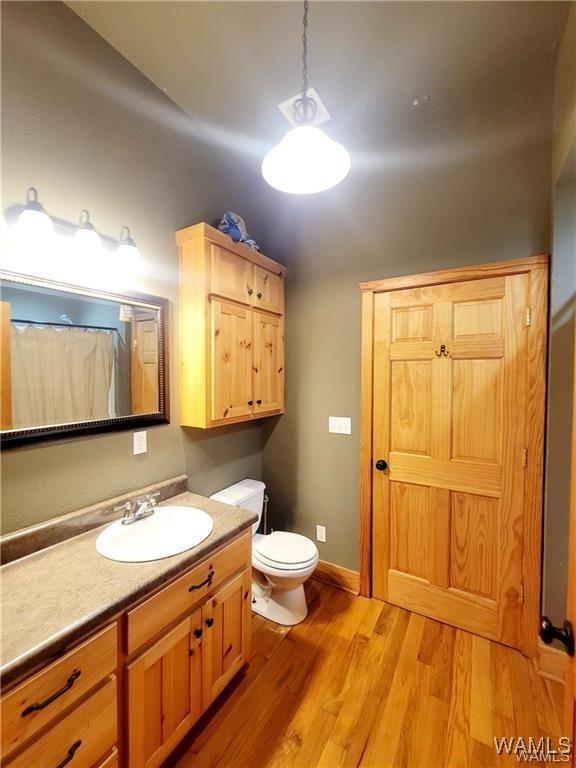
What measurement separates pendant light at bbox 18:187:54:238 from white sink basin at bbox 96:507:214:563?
3.86 ft

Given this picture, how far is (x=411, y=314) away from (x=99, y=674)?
2.06 m

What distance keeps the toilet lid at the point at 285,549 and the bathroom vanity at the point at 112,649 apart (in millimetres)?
442

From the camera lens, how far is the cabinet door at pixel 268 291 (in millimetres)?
2047

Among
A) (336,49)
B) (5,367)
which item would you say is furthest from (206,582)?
(336,49)

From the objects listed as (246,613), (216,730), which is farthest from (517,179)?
(216,730)

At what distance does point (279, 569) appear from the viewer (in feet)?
5.83

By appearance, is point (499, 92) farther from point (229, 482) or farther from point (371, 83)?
point (229, 482)

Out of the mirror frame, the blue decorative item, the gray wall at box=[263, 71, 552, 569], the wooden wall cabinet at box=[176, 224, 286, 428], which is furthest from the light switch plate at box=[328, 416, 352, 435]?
the blue decorative item

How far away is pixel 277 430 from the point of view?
2.45m

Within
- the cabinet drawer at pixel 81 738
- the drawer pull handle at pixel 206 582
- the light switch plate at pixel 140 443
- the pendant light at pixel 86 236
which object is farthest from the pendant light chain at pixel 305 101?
the cabinet drawer at pixel 81 738

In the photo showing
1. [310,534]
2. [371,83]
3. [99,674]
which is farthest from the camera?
[310,534]

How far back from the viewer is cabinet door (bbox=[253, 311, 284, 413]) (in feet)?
6.83

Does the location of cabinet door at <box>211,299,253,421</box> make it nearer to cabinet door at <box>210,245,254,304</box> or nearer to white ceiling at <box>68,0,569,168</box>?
cabinet door at <box>210,245,254,304</box>

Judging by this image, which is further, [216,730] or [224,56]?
[224,56]
